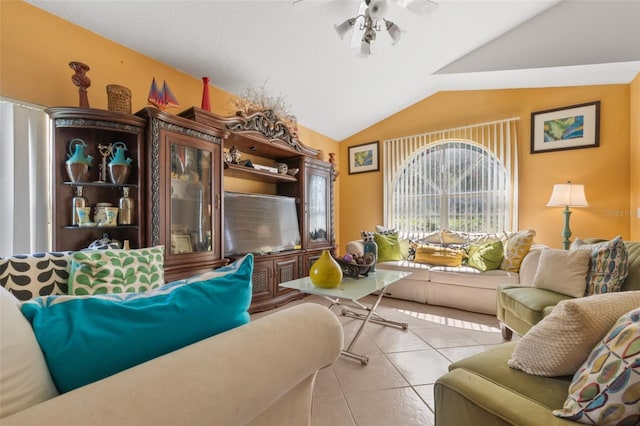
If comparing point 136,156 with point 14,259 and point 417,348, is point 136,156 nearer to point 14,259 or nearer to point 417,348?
point 14,259

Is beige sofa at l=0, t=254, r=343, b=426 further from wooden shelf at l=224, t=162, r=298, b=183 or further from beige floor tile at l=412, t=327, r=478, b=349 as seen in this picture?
wooden shelf at l=224, t=162, r=298, b=183

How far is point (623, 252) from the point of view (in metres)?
1.68

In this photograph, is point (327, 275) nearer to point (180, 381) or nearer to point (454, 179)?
point (180, 381)

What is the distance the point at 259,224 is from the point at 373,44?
2301mm

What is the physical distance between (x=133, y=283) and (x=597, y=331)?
1.95 meters

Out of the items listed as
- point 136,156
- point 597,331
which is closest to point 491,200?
point 597,331

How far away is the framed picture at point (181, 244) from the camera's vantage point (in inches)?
86.7

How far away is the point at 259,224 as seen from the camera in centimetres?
309

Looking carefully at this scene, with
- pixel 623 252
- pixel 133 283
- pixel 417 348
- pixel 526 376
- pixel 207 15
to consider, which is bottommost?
pixel 417 348

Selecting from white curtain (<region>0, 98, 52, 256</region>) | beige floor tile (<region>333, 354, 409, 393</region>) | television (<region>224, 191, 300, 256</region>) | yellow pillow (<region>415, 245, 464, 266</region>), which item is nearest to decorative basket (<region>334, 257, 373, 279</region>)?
beige floor tile (<region>333, 354, 409, 393</region>)

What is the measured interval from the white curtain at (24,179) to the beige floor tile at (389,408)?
7.61 feet

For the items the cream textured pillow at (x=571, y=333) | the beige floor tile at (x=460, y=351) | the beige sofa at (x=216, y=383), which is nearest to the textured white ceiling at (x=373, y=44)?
the beige sofa at (x=216, y=383)

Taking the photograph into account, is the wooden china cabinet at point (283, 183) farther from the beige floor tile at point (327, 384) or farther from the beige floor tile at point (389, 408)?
the beige floor tile at point (389, 408)

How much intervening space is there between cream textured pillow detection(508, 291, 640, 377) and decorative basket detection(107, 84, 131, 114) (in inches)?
107
